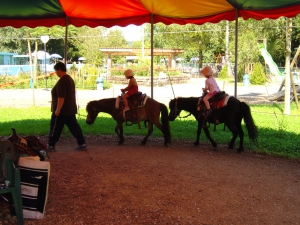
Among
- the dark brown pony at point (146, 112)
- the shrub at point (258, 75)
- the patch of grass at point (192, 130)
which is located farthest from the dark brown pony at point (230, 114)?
the shrub at point (258, 75)

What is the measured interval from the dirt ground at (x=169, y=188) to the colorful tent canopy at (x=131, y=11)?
3444 millimetres

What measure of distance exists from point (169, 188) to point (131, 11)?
6.08m

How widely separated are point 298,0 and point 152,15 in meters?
4.04

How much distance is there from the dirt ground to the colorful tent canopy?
344cm

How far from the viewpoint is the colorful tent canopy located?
9141 millimetres

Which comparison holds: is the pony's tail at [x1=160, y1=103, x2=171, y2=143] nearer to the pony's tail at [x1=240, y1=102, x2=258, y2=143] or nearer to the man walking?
the pony's tail at [x1=240, y1=102, x2=258, y2=143]

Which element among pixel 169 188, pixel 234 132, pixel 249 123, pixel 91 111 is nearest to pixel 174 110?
pixel 234 132

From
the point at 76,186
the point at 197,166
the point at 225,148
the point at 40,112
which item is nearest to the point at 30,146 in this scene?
the point at 76,186

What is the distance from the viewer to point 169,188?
6.16 meters

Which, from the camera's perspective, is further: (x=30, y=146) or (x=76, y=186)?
(x=76, y=186)

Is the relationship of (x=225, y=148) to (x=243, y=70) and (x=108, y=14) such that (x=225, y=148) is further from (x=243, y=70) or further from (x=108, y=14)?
(x=243, y=70)

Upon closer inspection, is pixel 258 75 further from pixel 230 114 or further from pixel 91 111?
pixel 91 111

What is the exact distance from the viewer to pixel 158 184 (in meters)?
6.35

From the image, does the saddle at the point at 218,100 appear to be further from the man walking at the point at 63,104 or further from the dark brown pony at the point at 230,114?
the man walking at the point at 63,104
